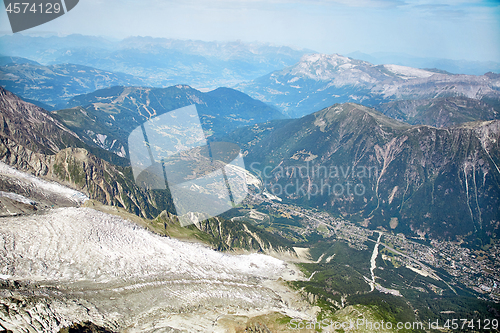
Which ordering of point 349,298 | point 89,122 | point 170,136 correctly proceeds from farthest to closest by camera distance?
point 170,136, point 89,122, point 349,298

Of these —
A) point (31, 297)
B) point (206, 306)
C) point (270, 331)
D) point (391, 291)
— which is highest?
point (31, 297)

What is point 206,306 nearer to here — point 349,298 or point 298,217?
point 349,298

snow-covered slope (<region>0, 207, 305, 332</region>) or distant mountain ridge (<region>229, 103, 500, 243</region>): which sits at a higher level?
snow-covered slope (<region>0, 207, 305, 332</region>)

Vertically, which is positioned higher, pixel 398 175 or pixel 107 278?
pixel 107 278

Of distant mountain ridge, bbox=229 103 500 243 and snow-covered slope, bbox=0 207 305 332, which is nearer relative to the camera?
snow-covered slope, bbox=0 207 305 332

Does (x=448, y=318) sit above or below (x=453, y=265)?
above

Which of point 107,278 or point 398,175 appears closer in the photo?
point 107,278

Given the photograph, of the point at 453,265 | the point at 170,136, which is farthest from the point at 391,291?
the point at 170,136

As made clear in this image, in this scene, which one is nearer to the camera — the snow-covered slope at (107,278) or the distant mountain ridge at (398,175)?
the snow-covered slope at (107,278)
